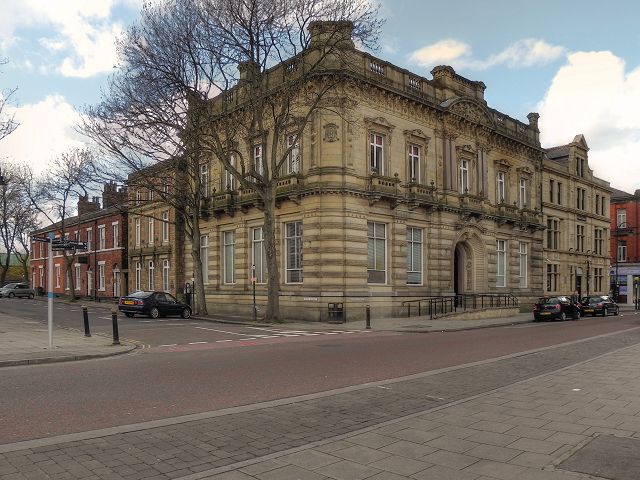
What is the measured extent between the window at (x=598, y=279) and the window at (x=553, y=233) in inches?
367

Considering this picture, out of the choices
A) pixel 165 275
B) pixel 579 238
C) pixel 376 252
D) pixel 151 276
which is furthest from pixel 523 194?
pixel 151 276

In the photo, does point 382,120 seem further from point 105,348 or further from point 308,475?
point 308,475

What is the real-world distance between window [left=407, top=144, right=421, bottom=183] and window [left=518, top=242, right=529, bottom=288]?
14070 mm

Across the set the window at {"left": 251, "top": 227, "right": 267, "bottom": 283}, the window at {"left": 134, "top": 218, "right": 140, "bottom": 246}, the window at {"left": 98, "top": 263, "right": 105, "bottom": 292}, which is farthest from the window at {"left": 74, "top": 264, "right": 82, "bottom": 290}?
the window at {"left": 251, "top": 227, "right": 267, "bottom": 283}

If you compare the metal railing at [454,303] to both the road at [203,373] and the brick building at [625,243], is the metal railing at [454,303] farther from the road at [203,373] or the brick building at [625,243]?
the brick building at [625,243]

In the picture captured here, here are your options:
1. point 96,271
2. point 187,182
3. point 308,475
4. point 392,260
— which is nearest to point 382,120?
point 392,260

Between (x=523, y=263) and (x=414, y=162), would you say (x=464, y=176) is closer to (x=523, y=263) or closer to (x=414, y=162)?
(x=414, y=162)

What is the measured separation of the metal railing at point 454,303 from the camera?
99.9ft

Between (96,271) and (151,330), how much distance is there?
35410 mm

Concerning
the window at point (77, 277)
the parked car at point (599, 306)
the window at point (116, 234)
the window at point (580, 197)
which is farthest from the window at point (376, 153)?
the window at point (77, 277)

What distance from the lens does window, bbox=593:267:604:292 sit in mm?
54625

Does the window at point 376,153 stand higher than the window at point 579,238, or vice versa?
the window at point 376,153

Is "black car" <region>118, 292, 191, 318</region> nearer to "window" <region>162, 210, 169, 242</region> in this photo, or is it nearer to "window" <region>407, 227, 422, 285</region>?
"window" <region>407, 227, 422, 285</region>

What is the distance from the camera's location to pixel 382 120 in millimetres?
29125
